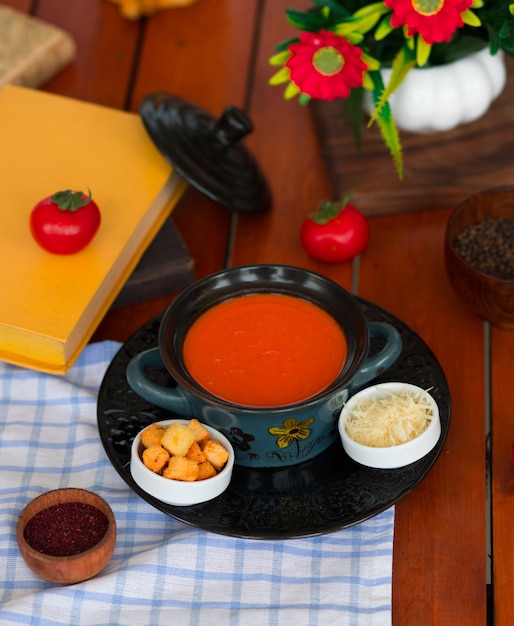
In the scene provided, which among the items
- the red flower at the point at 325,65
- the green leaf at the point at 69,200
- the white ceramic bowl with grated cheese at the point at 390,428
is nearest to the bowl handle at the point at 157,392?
the white ceramic bowl with grated cheese at the point at 390,428

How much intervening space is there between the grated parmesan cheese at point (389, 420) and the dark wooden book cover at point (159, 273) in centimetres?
55

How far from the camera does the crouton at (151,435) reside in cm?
150

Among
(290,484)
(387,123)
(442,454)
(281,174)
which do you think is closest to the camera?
(290,484)

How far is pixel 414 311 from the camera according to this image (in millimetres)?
1940

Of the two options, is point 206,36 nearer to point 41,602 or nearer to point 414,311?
point 414,311

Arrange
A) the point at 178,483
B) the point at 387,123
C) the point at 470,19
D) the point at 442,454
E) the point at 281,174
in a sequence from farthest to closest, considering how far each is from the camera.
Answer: the point at 281,174
the point at 387,123
the point at 470,19
the point at 442,454
the point at 178,483

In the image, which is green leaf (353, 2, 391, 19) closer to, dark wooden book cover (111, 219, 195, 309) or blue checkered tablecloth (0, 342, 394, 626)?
dark wooden book cover (111, 219, 195, 309)

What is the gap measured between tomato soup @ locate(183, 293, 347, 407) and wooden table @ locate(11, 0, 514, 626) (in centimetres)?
27

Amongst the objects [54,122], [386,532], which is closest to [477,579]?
[386,532]

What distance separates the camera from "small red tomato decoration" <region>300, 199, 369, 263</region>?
6.48 ft

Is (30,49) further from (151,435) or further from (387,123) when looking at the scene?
(151,435)

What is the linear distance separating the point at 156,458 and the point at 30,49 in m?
1.30

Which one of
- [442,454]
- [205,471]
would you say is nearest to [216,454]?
[205,471]

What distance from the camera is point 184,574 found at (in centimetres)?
149
